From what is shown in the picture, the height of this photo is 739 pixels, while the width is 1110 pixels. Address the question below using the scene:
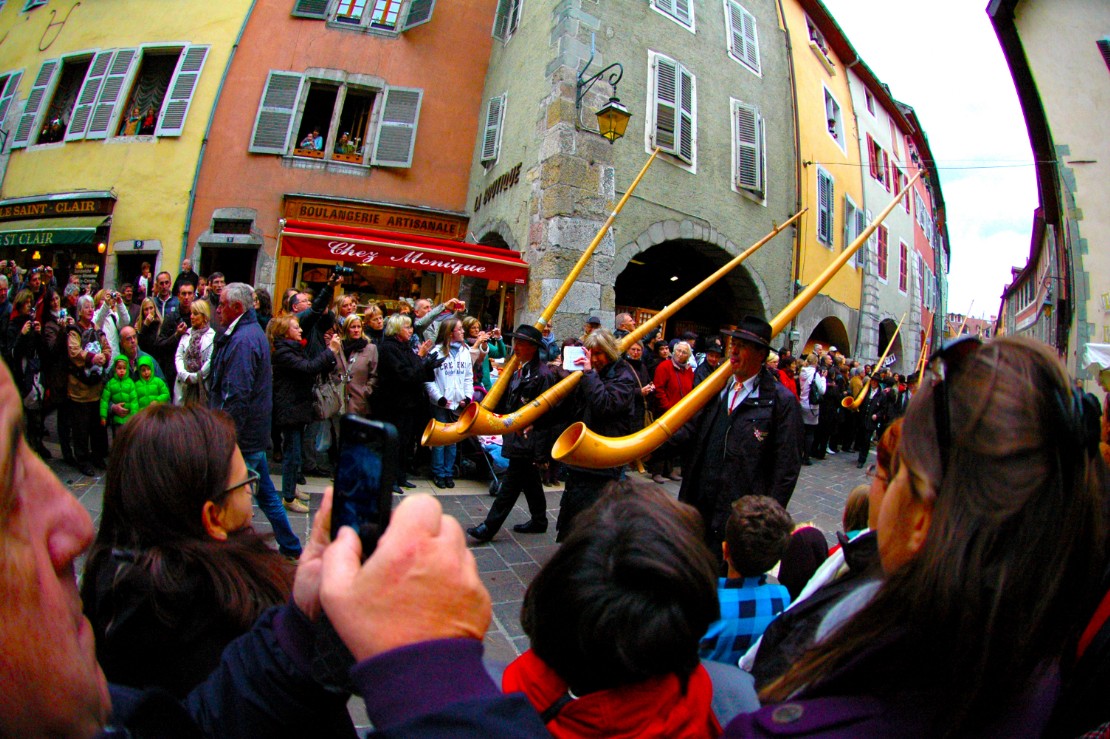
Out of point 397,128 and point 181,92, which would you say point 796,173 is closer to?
point 397,128

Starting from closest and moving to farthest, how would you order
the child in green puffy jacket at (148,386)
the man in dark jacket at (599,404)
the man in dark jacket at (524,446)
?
the man in dark jacket at (599,404)
the man in dark jacket at (524,446)
the child in green puffy jacket at (148,386)

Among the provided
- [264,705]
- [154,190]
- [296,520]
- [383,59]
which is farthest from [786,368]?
[154,190]

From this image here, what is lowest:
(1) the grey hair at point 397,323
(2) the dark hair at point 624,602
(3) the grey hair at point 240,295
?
(2) the dark hair at point 624,602

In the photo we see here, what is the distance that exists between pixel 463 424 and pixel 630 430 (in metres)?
1.22

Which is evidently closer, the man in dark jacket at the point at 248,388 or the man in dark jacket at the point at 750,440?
the man in dark jacket at the point at 750,440

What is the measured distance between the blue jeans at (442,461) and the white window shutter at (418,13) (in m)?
10.2

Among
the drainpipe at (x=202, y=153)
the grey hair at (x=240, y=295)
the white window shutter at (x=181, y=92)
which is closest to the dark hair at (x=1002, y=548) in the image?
the grey hair at (x=240, y=295)

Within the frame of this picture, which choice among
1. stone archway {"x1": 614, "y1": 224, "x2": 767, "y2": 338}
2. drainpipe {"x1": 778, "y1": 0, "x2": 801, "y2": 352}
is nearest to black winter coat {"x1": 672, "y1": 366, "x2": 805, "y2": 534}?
stone archway {"x1": 614, "y1": 224, "x2": 767, "y2": 338}

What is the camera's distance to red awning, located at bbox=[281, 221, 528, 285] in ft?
26.8

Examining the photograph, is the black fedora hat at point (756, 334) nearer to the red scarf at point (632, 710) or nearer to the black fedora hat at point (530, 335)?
the black fedora hat at point (530, 335)

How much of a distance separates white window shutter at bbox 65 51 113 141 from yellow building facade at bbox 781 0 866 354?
50.4 ft

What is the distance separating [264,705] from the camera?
0.81 m

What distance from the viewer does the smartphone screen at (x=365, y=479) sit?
66 centimetres

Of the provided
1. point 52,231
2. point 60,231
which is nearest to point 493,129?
point 60,231
